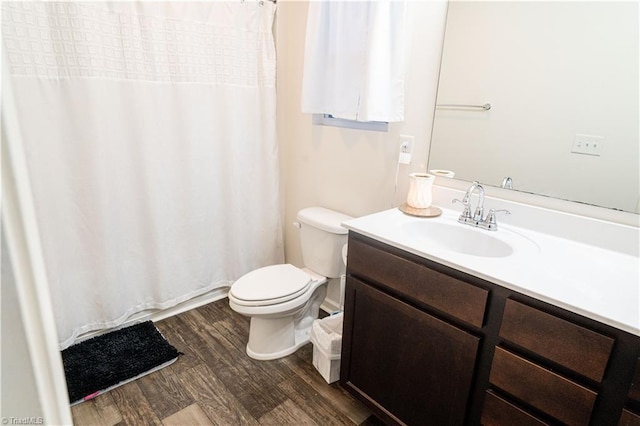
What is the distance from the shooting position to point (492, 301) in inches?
43.2

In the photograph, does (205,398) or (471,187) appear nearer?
(471,187)

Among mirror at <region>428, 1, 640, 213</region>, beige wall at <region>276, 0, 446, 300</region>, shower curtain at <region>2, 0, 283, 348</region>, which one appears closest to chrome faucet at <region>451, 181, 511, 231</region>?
mirror at <region>428, 1, 640, 213</region>

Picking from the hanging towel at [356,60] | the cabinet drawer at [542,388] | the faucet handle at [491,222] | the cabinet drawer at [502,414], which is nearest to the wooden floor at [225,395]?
the cabinet drawer at [502,414]

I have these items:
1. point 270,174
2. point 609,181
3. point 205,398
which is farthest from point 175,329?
point 609,181

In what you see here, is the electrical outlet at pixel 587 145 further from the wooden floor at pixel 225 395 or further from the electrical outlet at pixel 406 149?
the wooden floor at pixel 225 395

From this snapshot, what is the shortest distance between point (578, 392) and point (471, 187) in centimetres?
80

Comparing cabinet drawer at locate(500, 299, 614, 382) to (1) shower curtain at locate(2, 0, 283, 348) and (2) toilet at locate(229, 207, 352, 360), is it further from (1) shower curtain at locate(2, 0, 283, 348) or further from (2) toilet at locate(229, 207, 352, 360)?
(1) shower curtain at locate(2, 0, 283, 348)

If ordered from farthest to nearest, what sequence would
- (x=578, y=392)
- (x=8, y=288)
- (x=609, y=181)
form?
(x=609, y=181), (x=578, y=392), (x=8, y=288)

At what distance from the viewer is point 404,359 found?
1.38 metres

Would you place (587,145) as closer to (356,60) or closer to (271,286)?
(356,60)

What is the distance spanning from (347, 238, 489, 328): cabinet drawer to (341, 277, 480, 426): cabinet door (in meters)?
0.05

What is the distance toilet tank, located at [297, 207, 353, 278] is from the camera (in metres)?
2.05

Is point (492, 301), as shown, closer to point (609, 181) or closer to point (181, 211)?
point (609, 181)

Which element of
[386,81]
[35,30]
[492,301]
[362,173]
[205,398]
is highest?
[35,30]
